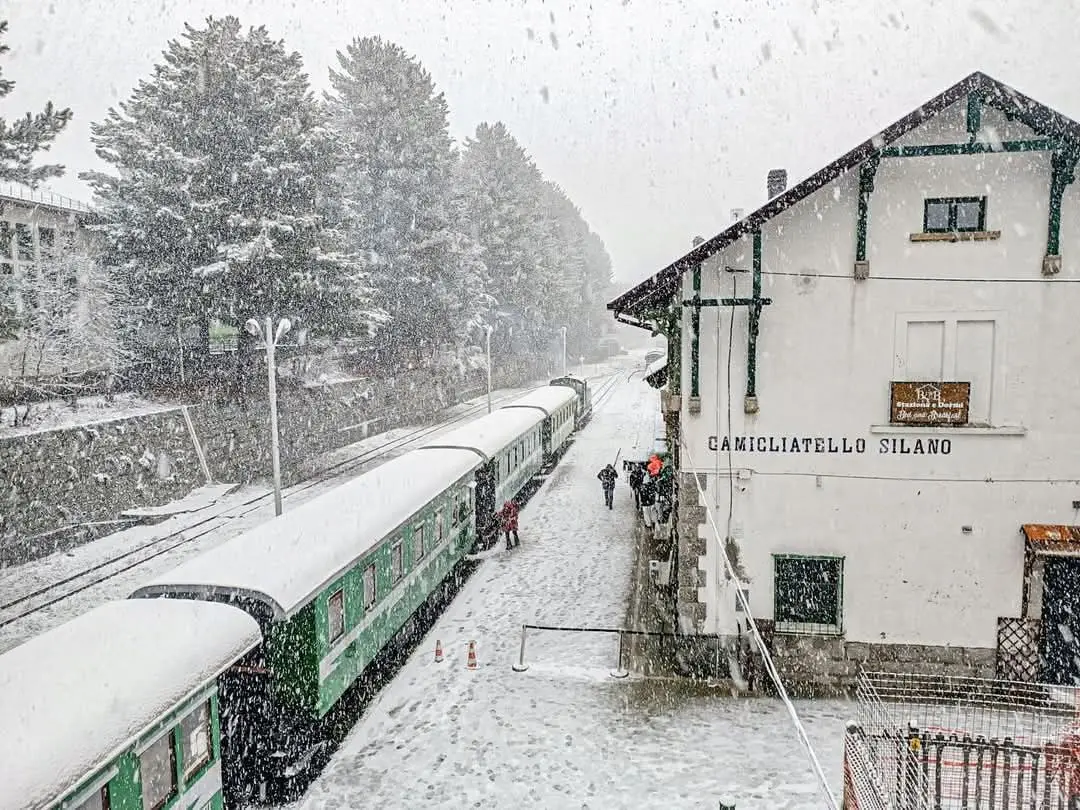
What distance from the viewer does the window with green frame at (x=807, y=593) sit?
1207cm

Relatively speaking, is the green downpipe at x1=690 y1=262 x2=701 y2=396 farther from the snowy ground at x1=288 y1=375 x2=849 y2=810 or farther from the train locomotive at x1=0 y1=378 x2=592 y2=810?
the train locomotive at x1=0 y1=378 x2=592 y2=810

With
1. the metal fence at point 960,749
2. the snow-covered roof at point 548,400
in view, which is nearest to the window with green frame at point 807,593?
the metal fence at point 960,749

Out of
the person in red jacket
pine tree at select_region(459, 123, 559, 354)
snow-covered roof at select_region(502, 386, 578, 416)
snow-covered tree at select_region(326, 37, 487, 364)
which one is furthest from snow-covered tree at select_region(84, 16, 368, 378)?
pine tree at select_region(459, 123, 559, 354)

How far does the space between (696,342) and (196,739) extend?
8.72m

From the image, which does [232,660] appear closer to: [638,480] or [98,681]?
[98,681]

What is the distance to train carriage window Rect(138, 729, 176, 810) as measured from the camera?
21.7 feet

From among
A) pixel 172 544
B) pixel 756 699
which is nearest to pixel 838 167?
pixel 756 699

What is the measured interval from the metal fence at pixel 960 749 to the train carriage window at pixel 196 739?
6748mm

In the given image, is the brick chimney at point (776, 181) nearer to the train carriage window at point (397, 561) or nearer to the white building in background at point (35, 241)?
the train carriage window at point (397, 561)

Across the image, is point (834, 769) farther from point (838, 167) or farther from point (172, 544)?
point (172, 544)

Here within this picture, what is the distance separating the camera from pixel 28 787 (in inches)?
206

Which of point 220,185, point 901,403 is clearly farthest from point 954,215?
point 220,185

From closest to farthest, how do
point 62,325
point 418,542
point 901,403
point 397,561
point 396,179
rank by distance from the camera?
point 901,403 → point 397,561 → point 418,542 → point 62,325 → point 396,179

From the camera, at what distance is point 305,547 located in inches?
417
